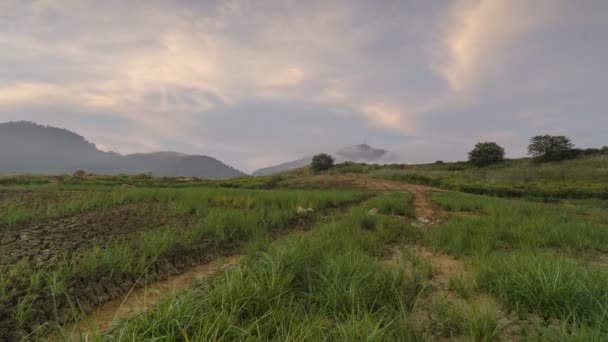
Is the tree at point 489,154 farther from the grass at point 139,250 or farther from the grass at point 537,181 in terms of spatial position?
the grass at point 139,250

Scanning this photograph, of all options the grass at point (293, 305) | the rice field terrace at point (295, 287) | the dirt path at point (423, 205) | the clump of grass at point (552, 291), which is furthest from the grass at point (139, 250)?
the dirt path at point (423, 205)

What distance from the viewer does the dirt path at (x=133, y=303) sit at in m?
1.63

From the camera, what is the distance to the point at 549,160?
3103 cm

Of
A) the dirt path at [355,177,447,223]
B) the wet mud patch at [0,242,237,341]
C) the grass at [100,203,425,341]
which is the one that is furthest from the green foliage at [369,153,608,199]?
the wet mud patch at [0,242,237,341]

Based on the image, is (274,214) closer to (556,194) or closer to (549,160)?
(556,194)

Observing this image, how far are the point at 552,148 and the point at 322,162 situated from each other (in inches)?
1376

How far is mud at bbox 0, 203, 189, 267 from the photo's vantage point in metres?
2.70

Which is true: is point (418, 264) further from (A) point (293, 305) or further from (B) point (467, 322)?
(A) point (293, 305)

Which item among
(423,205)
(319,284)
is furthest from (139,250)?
(423,205)

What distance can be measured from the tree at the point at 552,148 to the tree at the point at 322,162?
31893 mm

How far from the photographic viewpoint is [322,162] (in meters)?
45.6

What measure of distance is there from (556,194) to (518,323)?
1977 centimetres

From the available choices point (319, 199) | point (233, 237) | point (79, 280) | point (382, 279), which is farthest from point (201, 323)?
point (319, 199)

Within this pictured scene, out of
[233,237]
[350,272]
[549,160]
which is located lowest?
[233,237]
